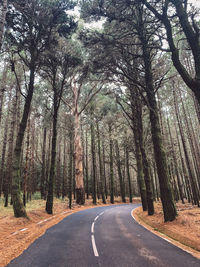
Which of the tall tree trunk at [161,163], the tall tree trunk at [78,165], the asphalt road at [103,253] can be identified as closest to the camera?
the asphalt road at [103,253]

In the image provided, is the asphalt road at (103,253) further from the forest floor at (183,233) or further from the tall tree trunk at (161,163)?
the tall tree trunk at (161,163)

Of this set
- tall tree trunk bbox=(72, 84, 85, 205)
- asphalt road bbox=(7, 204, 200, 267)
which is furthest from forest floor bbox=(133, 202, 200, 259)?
tall tree trunk bbox=(72, 84, 85, 205)

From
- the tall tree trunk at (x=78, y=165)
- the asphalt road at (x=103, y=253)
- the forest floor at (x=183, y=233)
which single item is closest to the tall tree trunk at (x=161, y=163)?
the forest floor at (x=183, y=233)

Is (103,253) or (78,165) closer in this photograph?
(103,253)

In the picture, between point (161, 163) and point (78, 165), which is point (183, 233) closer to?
point (161, 163)

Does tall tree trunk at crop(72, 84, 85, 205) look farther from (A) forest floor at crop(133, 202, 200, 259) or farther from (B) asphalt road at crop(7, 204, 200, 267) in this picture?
(B) asphalt road at crop(7, 204, 200, 267)

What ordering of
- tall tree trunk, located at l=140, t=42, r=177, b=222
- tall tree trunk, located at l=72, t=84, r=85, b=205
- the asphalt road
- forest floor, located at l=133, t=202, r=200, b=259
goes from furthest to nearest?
tall tree trunk, located at l=72, t=84, r=85, b=205, tall tree trunk, located at l=140, t=42, r=177, b=222, forest floor, located at l=133, t=202, r=200, b=259, the asphalt road

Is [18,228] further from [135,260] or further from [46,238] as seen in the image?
[135,260]

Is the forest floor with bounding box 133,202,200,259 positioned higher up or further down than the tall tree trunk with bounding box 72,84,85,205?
further down

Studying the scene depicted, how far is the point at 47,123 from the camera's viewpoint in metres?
18.8

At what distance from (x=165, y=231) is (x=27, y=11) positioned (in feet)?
45.8

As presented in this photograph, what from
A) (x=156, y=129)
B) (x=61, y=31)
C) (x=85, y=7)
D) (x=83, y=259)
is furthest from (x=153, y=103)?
(x=83, y=259)

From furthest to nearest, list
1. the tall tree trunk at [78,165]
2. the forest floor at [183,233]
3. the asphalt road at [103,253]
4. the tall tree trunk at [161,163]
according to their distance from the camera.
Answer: the tall tree trunk at [78,165] → the tall tree trunk at [161,163] → the forest floor at [183,233] → the asphalt road at [103,253]

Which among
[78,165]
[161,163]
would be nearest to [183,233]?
[161,163]
